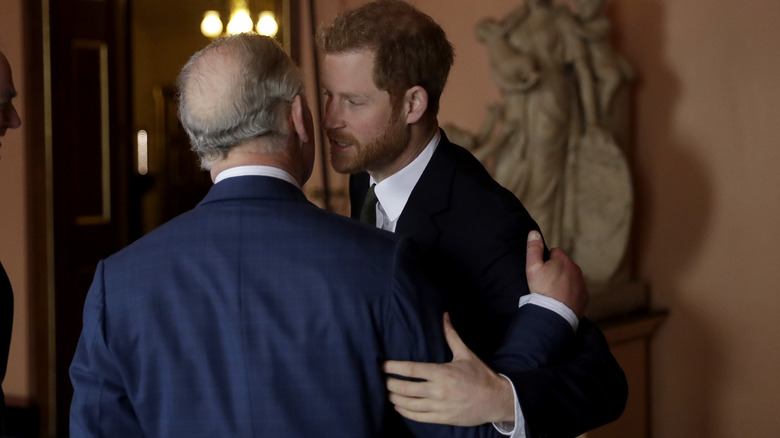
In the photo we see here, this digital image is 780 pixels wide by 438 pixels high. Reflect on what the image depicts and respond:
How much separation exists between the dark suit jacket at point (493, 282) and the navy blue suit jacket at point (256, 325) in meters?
0.24

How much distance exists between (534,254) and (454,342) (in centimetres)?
29

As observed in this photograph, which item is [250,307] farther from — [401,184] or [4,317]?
[4,317]

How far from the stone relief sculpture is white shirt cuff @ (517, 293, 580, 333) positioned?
296cm

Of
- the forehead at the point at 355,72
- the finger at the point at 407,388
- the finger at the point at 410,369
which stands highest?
the forehead at the point at 355,72

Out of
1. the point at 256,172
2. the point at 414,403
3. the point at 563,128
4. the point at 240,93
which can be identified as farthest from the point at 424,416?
the point at 563,128

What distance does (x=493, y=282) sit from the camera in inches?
65.8

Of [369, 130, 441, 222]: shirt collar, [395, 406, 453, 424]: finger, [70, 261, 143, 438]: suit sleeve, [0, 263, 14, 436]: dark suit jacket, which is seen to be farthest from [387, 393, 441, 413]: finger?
[0, 263, 14, 436]: dark suit jacket

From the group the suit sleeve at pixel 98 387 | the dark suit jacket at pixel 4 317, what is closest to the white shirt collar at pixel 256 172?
the suit sleeve at pixel 98 387

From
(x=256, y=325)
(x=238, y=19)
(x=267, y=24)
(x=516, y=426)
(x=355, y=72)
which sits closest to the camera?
(x=256, y=325)

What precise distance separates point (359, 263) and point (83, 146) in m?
4.53

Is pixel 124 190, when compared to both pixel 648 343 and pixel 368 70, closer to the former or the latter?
pixel 648 343

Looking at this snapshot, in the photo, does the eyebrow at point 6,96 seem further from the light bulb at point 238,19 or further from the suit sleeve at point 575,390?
the light bulb at point 238,19

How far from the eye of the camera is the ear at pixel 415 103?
1.74 metres

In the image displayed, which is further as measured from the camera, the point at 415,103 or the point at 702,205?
the point at 702,205
